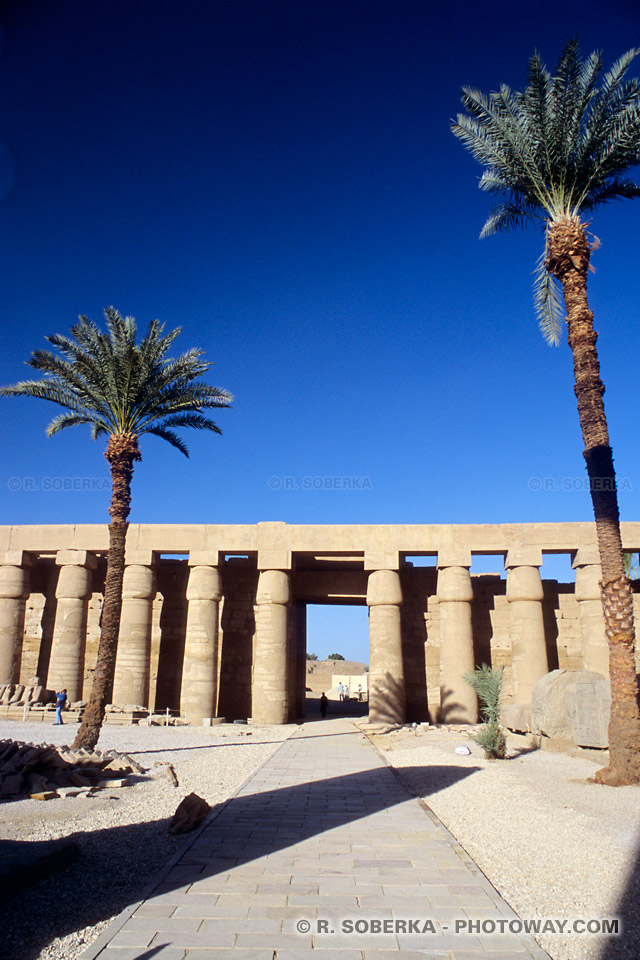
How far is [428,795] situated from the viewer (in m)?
8.08

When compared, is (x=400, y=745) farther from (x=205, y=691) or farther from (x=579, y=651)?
(x=579, y=651)

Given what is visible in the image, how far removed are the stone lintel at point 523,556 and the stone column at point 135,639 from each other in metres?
11.0

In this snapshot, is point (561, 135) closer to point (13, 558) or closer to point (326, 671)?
point (13, 558)

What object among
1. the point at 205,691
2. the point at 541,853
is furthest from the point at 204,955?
the point at 205,691

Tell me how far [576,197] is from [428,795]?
1018 centimetres

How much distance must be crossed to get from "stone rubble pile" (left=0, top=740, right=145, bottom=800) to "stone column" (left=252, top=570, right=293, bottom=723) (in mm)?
9111

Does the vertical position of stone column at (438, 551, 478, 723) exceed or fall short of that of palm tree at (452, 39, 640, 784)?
it falls short

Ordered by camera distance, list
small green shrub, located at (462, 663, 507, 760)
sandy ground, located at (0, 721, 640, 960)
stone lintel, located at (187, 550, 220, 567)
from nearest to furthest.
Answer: sandy ground, located at (0, 721, 640, 960) → small green shrub, located at (462, 663, 507, 760) → stone lintel, located at (187, 550, 220, 567)

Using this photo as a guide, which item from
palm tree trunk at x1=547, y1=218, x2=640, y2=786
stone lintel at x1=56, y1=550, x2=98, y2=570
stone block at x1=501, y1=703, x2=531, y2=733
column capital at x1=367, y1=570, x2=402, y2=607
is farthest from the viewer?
stone lintel at x1=56, y1=550, x2=98, y2=570

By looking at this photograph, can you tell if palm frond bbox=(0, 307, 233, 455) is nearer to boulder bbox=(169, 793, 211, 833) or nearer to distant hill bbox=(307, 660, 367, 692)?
boulder bbox=(169, 793, 211, 833)

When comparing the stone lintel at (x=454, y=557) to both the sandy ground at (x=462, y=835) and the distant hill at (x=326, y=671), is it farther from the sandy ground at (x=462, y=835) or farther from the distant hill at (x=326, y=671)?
the distant hill at (x=326, y=671)

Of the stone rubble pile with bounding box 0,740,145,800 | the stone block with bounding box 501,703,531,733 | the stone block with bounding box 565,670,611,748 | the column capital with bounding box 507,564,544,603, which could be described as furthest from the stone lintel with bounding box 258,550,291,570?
the stone rubble pile with bounding box 0,740,145,800

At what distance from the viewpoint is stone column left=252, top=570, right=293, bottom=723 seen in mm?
18375

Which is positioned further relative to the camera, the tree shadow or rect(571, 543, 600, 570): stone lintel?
rect(571, 543, 600, 570): stone lintel
